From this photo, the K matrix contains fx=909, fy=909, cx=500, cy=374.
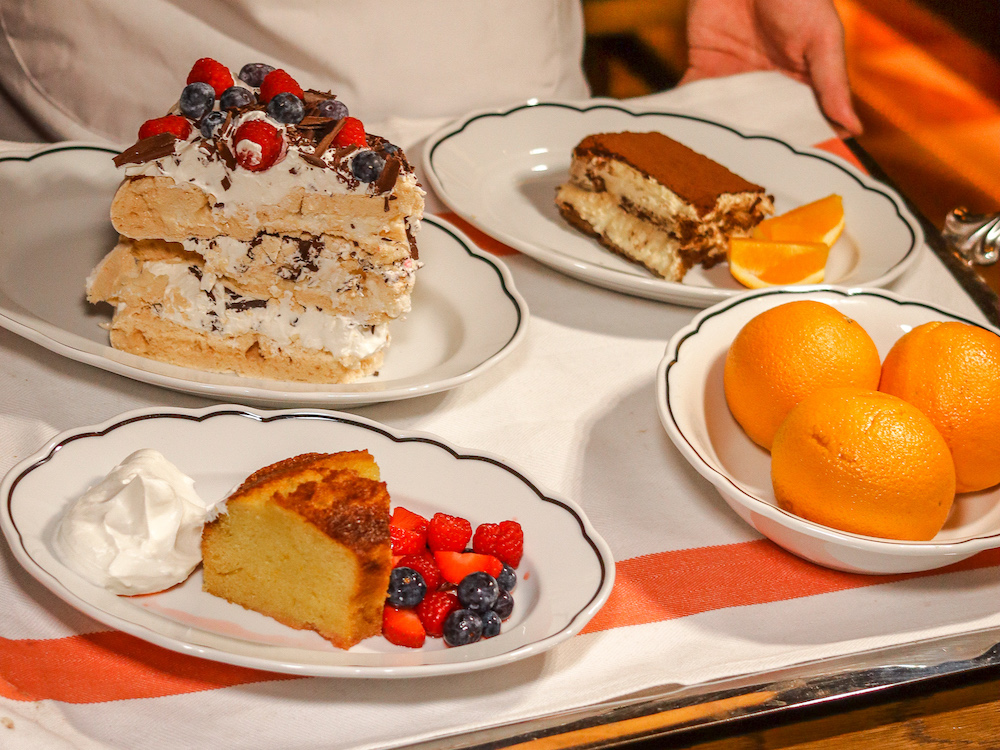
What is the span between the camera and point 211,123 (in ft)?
5.07

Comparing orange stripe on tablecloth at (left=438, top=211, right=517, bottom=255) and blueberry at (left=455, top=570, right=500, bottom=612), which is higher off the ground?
blueberry at (left=455, top=570, right=500, bottom=612)

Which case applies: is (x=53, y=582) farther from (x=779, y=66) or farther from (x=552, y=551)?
(x=779, y=66)

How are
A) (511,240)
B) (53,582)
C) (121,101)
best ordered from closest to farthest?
(53,582) → (511,240) → (121,101)

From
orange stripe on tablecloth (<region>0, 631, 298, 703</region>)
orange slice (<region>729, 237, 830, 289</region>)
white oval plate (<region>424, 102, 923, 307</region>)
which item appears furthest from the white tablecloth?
orange slice (<region>729, 237, 830, 289</region>)

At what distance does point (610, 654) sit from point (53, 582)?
73cm

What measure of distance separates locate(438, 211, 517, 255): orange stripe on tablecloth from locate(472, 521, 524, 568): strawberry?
97 cm

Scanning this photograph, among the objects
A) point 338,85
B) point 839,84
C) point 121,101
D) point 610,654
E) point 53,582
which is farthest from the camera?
point 839,84

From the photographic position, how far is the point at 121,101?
2432 mm

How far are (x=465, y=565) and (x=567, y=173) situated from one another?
4.84ft

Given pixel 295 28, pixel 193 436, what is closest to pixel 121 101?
pixel 295 28

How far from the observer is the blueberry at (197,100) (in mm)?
1562

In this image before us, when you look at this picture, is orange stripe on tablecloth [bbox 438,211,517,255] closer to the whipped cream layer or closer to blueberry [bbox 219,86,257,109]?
the whipped cream layer

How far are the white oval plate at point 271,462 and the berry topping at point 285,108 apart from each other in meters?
0.52

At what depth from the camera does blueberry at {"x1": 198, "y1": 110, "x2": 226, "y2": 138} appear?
154cm
